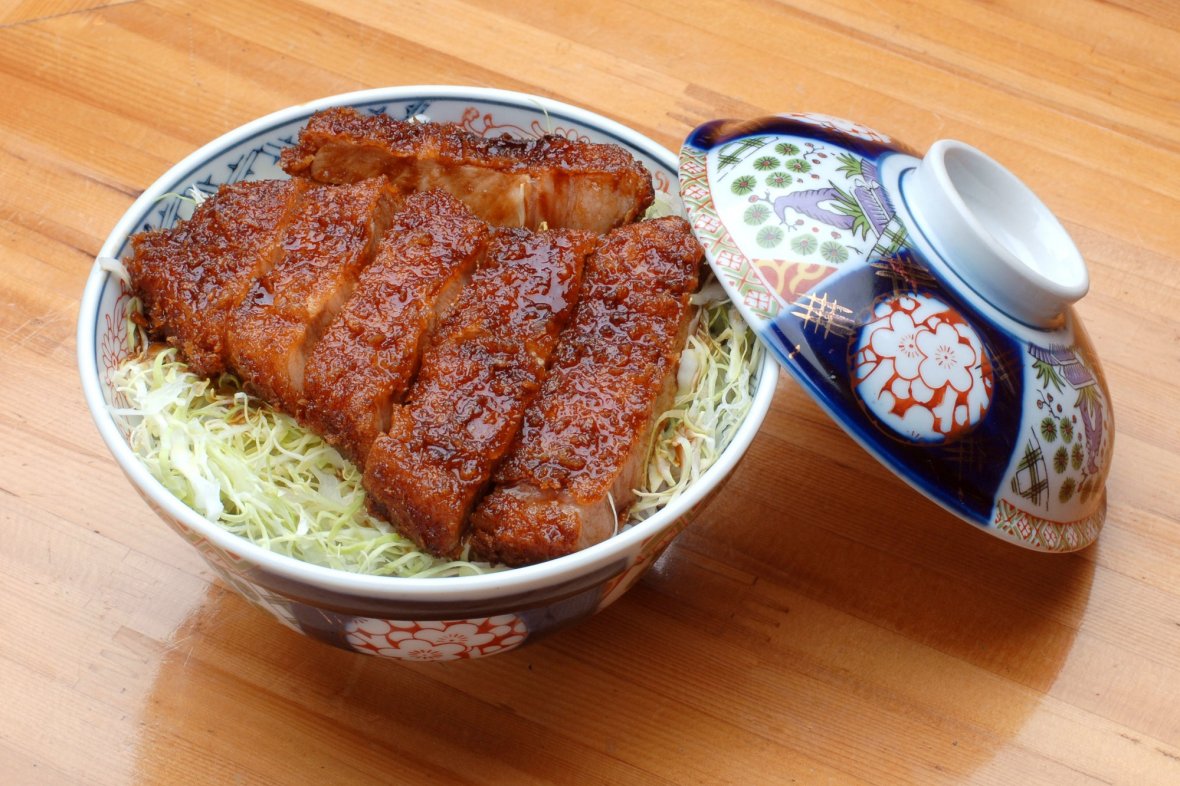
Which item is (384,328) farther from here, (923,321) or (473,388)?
(923,321)

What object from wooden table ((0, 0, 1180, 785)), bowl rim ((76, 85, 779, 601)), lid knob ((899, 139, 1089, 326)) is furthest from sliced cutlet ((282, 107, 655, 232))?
wooden table ((0, 0, 1180, 785))

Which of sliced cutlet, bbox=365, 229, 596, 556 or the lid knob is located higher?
the lid knob

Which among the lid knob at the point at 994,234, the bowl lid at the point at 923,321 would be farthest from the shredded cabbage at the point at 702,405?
the lid knob at the point at 994,234

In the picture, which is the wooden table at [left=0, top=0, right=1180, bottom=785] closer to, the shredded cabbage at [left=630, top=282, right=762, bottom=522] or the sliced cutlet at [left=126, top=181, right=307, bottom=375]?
the shredded cabbage at [left=630, top=282, right=762, bottom=522]

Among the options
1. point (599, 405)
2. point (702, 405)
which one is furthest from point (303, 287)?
point (702, 405)

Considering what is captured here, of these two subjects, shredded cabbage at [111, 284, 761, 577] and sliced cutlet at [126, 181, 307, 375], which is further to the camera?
sliced cutlet at [126, 181, 307, 375]

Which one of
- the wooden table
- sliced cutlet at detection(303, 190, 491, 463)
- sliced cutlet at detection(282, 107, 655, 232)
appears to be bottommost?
the wooden table

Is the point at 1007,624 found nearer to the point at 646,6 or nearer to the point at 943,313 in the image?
the point at 943,313
